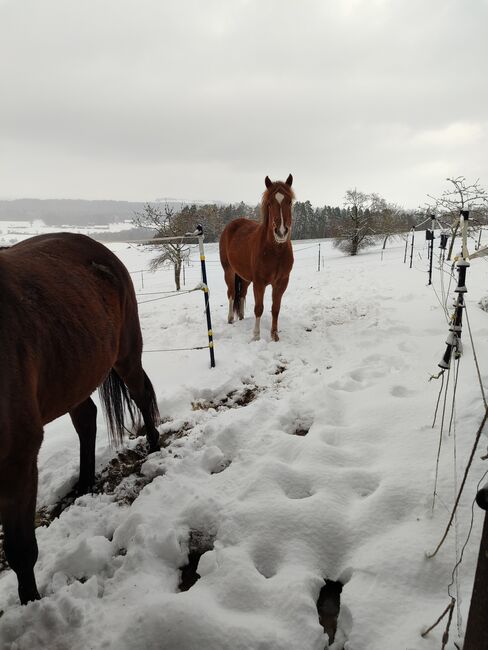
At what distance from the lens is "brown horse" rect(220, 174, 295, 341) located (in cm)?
436

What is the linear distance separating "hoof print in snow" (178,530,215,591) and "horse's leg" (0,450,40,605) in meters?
0.62

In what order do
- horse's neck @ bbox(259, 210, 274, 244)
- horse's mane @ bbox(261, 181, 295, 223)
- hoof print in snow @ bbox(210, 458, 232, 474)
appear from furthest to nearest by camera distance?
horse's neck @ bbox(259, 210, 274, 244)
horse's mane @ bbox(261, 181, 295, 223)
hoof print in snow @ bbox(210, 458, 232, 474)

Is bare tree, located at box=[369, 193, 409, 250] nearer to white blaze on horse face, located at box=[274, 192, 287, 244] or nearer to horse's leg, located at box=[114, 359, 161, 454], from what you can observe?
white blaze on horse face, located at box=[274, 192, 287, 244]

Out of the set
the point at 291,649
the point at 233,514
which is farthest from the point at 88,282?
the point at 291,649

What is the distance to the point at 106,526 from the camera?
189 centimetres

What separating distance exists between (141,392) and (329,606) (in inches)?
70.8

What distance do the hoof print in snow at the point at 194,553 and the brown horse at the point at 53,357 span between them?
0.62 m

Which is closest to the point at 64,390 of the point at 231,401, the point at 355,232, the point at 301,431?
the point at 301,431

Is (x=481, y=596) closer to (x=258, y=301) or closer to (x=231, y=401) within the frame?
(x=231, y=401)

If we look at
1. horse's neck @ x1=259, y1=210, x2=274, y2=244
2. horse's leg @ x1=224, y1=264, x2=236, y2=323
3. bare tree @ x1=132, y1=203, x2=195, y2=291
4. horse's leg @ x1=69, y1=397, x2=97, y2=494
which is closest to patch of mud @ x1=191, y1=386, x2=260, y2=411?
horse's leg @ x1=69, y1=397, x2=97, y2=494

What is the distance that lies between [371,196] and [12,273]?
125 ft

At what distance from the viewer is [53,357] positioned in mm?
1594

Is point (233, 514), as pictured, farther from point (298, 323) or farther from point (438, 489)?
point (298, 323)

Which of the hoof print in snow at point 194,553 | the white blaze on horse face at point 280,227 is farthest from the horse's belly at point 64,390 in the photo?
the white blaze on horse face at point 280,227
